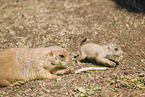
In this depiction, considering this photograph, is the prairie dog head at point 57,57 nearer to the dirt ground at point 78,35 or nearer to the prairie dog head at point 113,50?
the dirt ground at point 78,35

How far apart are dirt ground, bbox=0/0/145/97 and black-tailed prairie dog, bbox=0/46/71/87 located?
182 millimetres

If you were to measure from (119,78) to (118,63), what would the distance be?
0.70 m

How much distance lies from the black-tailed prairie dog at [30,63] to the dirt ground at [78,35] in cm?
18

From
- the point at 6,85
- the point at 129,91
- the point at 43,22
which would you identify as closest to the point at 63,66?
the point at 6,85

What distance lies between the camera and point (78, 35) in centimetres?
538

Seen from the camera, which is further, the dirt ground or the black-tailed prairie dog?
the black-tailed prairie dog

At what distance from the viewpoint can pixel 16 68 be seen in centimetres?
391

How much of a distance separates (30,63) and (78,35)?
1.93 metres

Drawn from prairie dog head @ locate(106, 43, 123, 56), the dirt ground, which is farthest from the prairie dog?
the dirt ground

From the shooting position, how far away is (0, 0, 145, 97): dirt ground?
11.6 ft

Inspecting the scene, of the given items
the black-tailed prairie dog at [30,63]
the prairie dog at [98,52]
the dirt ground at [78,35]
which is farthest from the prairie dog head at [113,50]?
the black-tailed prairie dog at [30,63]

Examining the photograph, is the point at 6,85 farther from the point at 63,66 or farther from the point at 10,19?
the point at 10,19

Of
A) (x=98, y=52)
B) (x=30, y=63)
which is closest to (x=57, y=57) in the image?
(x=30, y=63)

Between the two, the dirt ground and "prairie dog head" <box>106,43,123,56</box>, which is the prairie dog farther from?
the dirt ground
